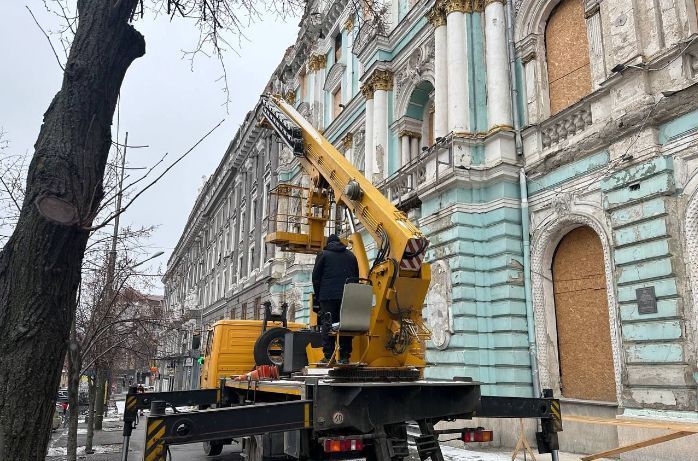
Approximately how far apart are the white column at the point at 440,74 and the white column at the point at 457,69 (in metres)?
0.33

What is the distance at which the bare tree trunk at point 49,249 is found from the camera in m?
2.98

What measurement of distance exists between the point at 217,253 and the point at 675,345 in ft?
140

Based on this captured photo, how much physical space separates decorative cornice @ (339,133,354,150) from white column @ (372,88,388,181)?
362 cm

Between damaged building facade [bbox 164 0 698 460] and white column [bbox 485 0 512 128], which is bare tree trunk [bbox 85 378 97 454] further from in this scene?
white column [bbox 485 0 512 128]

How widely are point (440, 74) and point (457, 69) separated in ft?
2.62

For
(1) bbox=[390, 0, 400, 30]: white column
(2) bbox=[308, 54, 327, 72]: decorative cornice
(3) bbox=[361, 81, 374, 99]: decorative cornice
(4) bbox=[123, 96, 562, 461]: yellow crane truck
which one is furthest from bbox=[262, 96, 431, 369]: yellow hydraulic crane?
(2) bbox=[308, 54, 327, 72]: decorative cornice

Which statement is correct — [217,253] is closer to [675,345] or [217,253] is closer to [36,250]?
[675,345]

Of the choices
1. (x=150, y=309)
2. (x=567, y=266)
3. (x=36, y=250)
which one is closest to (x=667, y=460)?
(x=567, y=266)

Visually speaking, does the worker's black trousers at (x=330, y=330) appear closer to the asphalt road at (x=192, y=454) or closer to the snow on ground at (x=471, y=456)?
the snow on ground at (x=471, y=456)

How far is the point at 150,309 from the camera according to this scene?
21.0 metres

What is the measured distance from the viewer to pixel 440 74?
14.9 m

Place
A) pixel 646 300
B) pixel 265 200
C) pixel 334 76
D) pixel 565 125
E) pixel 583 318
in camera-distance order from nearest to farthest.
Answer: pixel 646 300 → pixel 583 318 → pixel 565 125 → pixel 334 76 → pixel 265 200

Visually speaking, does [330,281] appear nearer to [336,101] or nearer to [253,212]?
[336,101]

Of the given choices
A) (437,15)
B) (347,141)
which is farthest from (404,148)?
(347,141)
